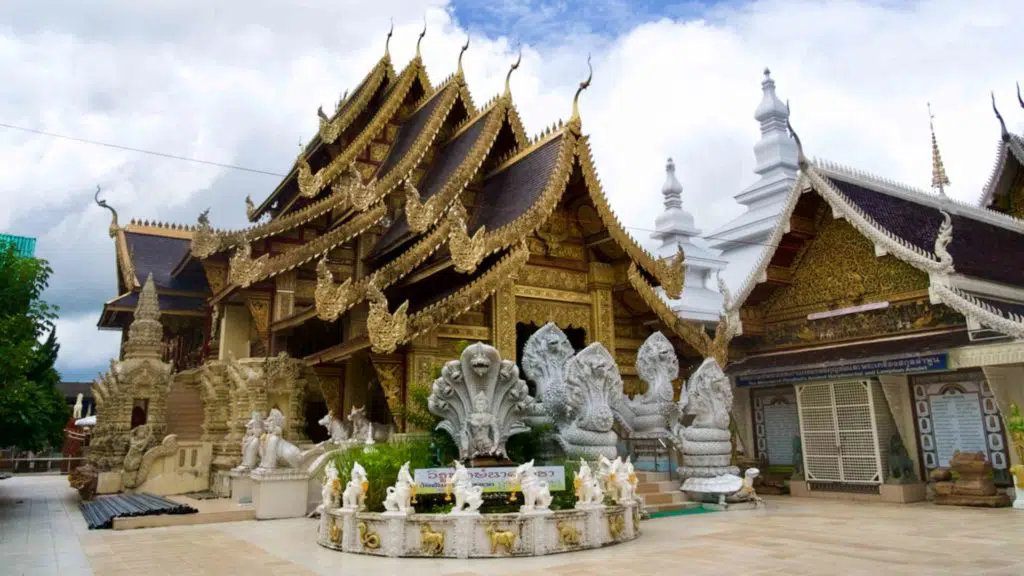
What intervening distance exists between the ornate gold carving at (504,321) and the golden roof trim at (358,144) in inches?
203

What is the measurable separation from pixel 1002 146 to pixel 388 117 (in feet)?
39.2

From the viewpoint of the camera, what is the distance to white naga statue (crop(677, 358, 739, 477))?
9.30 m

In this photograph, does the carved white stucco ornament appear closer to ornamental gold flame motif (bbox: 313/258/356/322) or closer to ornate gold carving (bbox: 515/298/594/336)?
ornamental gold flame motif (bbox: 313/258/356/322)

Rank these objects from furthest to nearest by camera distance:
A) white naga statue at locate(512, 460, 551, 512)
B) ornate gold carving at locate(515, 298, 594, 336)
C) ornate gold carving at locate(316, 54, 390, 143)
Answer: ornate gold carving at locate(316, 54, 390, 143)
ornate gold carving at locate(515, 298, 594, 336)
white naga statue at locate(512, 460, 551, 512)

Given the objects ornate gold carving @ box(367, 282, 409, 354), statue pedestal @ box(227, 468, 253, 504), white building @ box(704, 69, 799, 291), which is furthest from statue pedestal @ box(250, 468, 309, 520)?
white building @ box(704, 69, 799, 291)

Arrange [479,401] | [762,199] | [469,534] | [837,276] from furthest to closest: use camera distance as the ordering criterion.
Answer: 1. [762,199]
2. [837,276]
3. [479,401]
4. [469,534]

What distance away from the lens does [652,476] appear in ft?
31.4

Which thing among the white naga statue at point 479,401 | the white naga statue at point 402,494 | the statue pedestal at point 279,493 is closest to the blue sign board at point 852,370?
the white naga statue at point 479,401

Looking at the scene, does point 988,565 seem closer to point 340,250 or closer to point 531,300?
point 531,300

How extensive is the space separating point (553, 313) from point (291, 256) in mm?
4201

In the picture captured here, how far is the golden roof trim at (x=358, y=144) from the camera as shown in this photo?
523 inches

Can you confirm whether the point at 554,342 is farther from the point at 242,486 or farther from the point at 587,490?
the point at 242,486

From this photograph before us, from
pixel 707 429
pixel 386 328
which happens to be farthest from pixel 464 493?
pixel 707 429

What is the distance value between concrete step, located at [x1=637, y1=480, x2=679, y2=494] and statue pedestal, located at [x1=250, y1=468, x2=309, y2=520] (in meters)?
4.17
